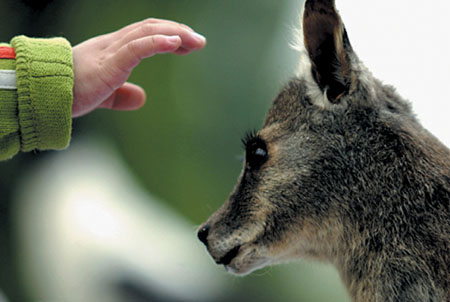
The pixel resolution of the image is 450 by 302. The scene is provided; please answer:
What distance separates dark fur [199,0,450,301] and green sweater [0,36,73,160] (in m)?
0.40

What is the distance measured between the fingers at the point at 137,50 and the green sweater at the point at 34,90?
0.31ft

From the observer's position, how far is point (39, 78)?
1.05 m

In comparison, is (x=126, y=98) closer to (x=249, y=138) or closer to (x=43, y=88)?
(x=43, y=88)

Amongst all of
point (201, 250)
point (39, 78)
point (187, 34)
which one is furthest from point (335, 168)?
point (201, 250)

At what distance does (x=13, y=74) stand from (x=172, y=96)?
4.88ft

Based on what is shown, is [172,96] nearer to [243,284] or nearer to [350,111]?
[243,284]

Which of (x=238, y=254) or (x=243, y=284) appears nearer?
(x=238, y=254)

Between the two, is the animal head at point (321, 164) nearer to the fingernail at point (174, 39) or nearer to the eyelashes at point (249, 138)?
the eyelashes at point (249, 138)

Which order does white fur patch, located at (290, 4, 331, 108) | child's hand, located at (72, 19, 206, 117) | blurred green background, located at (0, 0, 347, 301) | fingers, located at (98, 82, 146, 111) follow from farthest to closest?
1. blurred green background, located at (0, 0, 347, 301)
2. fingers, located at (98, 82, 146, 111)
3. child's hand, located at (72, 19, 206, 117)
4. white fur patch, located at (290, 4, 331, 108)

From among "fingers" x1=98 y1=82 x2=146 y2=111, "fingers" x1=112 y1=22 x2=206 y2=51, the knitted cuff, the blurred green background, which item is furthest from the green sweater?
the blurred green background

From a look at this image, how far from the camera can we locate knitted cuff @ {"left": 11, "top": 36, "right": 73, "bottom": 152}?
→ 3.44 feet

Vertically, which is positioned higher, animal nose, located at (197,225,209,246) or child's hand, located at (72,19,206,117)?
child's hand, located at (72,19,206,117)

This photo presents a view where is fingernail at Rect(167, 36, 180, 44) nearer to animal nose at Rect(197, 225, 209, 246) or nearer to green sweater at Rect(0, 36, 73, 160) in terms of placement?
green sweater at Rect(0, 36, 73, 160)

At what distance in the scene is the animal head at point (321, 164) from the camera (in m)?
0.89
